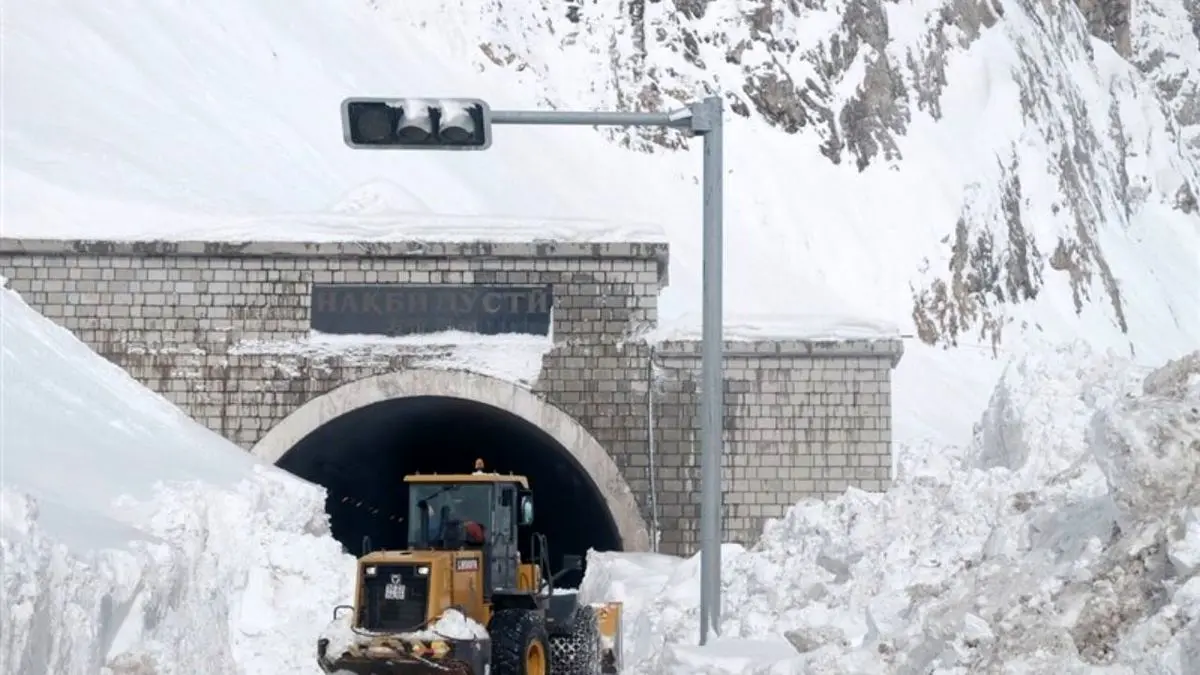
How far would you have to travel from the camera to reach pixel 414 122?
37.8ft

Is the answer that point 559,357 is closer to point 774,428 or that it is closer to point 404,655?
point 774,428

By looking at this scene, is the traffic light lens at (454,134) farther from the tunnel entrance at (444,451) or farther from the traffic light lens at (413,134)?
the tunnel entrance at (444,451)

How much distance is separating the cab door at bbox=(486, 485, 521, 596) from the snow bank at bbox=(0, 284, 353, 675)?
7.70ft

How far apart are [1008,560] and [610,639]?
734cm

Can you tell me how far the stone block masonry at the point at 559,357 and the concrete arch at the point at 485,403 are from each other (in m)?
0.13

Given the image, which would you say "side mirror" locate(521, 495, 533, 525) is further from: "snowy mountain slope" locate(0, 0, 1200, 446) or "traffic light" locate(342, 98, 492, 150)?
"snowy mountain slope" locate(0, 0, 1200, 446)

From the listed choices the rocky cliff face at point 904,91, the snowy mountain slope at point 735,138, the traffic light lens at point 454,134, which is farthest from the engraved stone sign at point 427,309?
the rocky cliff face at point 904,91

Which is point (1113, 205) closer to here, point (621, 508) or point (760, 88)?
point (760, 88)

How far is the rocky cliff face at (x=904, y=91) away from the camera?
4450 centimetres

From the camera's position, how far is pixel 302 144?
115 feet

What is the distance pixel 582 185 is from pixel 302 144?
8.19 metres

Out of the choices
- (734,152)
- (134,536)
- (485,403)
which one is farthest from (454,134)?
(734,152)

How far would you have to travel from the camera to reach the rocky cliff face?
1752 inches

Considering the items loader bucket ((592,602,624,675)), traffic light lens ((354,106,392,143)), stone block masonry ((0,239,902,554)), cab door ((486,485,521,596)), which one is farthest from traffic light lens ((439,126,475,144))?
stone block masonry ((0,239,902,554))
